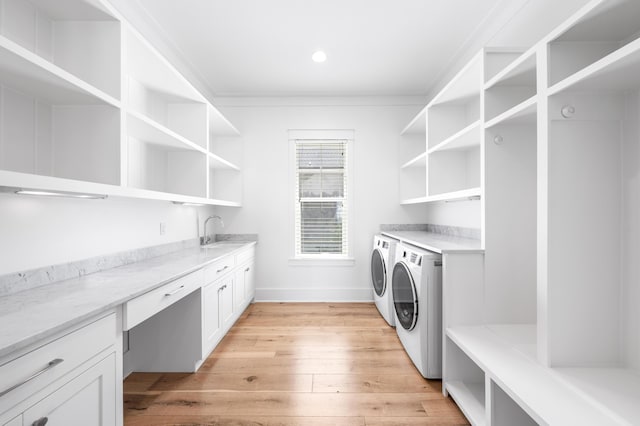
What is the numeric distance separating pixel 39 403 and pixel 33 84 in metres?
1.31

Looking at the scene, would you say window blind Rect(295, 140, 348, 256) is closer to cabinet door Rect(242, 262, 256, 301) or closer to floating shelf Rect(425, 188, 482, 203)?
cabinet door Rect(242, 262, 256, 301)

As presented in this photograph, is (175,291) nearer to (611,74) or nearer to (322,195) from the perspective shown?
(611,74)

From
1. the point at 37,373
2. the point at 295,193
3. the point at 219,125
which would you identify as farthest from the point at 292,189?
→ the point at 37,373

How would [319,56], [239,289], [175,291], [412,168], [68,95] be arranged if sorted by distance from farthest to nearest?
[412,168] < [239,289] < [319,56] < [175,291] < [68,95]

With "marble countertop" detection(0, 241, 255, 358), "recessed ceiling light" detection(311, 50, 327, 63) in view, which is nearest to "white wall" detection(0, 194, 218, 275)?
"marble countertop" detection(0, 241, 255, 358)

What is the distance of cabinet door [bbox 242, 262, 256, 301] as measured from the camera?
355 cm

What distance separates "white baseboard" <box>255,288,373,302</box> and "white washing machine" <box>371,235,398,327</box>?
0.24 metres

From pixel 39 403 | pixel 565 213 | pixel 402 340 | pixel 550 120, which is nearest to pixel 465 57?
pixel 550 120

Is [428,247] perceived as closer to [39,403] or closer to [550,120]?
[550,120]

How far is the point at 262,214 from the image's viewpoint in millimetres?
4094

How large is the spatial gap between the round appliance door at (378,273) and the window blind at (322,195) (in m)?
0.53

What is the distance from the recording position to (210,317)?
2.46 meters

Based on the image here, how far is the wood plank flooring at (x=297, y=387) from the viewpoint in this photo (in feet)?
5.82

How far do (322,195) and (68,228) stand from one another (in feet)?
9.38
